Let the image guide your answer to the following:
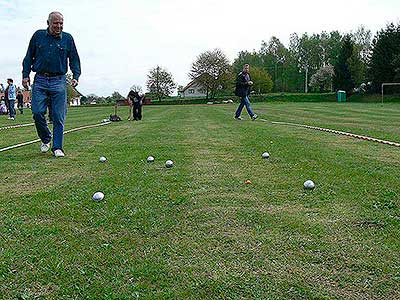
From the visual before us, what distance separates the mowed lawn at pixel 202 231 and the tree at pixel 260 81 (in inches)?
3472

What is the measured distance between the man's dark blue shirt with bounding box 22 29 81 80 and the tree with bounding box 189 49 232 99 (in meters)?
77.0

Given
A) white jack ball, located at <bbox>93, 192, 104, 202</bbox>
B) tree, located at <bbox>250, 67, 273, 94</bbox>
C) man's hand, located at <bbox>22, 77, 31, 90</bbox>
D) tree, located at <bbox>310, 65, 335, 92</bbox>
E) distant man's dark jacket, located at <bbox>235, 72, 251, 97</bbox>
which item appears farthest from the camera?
tree, located at <bbox>250, 67, 273, 94</bbox>

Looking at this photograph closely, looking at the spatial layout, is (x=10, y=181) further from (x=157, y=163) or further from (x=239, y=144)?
(x=239, y=144)

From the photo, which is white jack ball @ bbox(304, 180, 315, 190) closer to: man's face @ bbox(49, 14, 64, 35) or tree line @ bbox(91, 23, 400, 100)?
man's face @ bbox(49, 14, 64, 35)

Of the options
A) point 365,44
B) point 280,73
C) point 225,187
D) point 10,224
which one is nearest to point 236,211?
point 225,187

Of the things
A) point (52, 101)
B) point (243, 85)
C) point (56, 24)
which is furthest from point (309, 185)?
point (243, 85)

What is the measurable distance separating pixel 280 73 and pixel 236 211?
106 metres

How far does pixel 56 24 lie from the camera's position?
7.30 meters

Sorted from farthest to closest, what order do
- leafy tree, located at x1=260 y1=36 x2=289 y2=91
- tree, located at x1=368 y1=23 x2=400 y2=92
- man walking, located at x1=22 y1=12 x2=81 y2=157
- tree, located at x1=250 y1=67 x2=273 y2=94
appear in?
leafy tree, located at x1=260 y1=36 x2=289 y2=91
tree, located at x1=250 y1=67 x2=273 y2=94
tree, located at x1=368 y1=23 x2=400 y2=92
man walking, located at x1=22 y1=12 x2=81 y2=157

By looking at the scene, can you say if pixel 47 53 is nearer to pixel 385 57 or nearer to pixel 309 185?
pixel 309 185

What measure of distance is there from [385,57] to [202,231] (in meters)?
63.8

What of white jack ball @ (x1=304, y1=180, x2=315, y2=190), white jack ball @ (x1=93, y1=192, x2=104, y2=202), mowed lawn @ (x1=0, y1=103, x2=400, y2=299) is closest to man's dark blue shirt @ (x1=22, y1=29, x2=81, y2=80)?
mowed lawn @ (x1=0, y1=103, x2=400, y2=299)

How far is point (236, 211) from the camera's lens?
12.7 ft

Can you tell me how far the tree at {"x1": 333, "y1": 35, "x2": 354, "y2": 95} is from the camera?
235 feet
